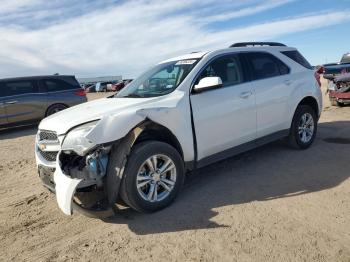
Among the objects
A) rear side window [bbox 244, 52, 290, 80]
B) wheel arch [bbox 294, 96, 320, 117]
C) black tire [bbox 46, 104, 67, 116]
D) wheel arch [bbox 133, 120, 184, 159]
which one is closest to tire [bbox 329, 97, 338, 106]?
wheel arch [bbox 294, 96, 320, 117]

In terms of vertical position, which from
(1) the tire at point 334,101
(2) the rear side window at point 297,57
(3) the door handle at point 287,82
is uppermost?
(2) the rear side window at point 297,57

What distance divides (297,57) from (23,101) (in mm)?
9192

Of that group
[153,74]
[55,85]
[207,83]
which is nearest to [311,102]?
[207,83]

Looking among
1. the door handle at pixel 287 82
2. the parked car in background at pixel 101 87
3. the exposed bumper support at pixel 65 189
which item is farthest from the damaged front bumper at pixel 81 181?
the parked car in background at pixel 101 87

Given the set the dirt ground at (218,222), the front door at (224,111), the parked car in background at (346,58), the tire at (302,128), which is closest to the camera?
the dirt ground at (218,222)

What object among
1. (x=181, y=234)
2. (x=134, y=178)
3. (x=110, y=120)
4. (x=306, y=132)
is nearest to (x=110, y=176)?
(x=134, y=178)

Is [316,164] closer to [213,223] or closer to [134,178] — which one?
Result: [213,223]

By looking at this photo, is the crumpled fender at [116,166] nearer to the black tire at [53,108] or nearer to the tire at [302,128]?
the tire at [302,128]

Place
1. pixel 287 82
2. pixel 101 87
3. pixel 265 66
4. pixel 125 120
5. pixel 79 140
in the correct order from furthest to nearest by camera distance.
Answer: pixel 101 87 → pixel 287 82 → pixel 265 66 → pixel 125 120 → pixel 79 140

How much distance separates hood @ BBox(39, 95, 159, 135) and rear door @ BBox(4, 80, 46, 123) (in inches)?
320

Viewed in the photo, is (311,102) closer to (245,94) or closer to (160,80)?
(245,94)

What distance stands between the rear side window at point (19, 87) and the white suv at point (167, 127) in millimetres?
7819

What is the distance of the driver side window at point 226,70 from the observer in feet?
16.8

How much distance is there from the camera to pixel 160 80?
5.23 m
